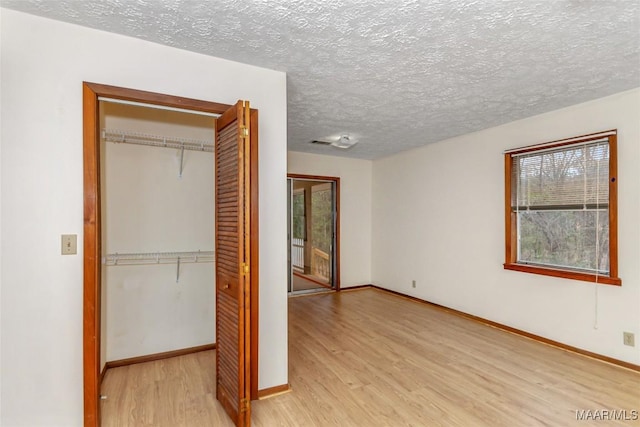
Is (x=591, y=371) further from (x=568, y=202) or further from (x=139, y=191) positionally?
(x=139, y=191)

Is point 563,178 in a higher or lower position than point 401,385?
higher

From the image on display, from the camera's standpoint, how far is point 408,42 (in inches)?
76.9

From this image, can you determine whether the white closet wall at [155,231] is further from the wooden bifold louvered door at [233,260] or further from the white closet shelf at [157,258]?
the wooden bifold louvered door at [233,260]

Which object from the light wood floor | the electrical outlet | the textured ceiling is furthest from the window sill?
the textured ceiling

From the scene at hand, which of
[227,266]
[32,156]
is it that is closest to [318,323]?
[227,266]

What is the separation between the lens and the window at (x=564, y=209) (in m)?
2.90

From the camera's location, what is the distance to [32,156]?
1.73m

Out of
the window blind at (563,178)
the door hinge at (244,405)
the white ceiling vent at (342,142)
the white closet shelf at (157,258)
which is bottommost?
the door hinge at (244,405)

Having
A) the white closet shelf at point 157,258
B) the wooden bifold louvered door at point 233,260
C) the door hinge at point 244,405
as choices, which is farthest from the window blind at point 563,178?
the white closet shelf at point 157,258

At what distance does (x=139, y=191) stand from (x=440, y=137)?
3819 mm

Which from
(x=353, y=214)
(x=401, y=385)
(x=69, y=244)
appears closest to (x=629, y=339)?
(x=401, y=385)

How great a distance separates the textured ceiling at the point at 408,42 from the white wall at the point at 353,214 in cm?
256

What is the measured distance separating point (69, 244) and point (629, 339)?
4.40 meters

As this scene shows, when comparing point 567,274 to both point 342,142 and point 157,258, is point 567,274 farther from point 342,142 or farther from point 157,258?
point 157,258
